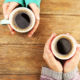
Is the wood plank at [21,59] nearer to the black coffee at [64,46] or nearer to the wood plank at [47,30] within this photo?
the wood plank at [47,30]

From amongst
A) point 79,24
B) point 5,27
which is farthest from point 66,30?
point 5,27

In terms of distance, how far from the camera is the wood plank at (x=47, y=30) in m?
0.80

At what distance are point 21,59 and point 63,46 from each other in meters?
0.23

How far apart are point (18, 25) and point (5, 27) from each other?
16cm

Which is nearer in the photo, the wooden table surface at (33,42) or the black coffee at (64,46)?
the black coffee at (64,46)

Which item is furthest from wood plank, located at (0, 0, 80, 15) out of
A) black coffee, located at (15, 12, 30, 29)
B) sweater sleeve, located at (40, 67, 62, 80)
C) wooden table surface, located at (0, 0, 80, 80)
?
sweater sleeve, located at (40, 67, 62, 80)

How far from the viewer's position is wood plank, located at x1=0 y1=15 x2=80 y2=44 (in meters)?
0.80

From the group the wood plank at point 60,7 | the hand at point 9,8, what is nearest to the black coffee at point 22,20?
the hand at point 9,8

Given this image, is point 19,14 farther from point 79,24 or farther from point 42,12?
point 79,24

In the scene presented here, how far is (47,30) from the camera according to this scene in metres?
0.82

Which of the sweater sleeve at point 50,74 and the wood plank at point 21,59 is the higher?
the wood plank at point 21,59

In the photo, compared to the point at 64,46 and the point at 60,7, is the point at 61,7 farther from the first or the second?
the point at 64,46

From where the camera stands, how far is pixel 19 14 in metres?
0.67

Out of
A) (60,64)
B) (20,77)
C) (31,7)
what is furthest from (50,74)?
(31,7)
